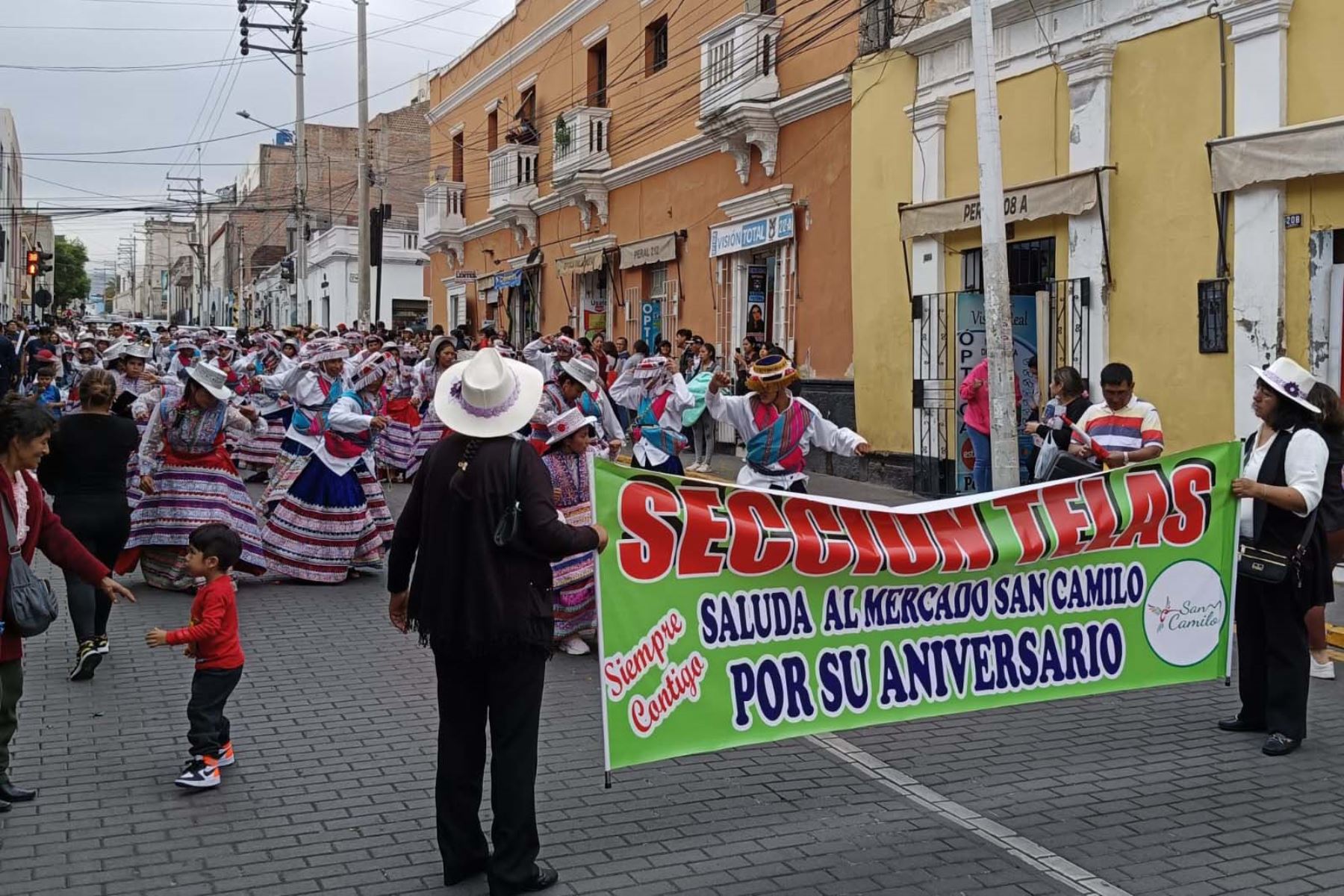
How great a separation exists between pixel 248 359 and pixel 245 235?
6617 centimetres

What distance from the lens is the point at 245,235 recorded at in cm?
8162

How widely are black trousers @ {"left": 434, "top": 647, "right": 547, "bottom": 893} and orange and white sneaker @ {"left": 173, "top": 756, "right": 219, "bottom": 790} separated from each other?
147cm

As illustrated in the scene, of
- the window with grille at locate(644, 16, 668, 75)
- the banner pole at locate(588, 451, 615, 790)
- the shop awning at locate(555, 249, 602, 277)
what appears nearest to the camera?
the banner pole at locate(588, 451, 615, 790)

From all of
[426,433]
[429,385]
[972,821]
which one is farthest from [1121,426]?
[429,385]

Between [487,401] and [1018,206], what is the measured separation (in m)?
10.4

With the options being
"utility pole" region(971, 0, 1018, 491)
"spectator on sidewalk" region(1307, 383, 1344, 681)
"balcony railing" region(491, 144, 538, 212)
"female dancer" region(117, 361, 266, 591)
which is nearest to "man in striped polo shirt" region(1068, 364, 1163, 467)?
"spectator on sidewalk" region(1307, 383, 1344, 681)

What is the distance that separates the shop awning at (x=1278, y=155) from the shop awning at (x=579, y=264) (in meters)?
15.6

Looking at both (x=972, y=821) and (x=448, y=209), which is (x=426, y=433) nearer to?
(x=972, y=821)

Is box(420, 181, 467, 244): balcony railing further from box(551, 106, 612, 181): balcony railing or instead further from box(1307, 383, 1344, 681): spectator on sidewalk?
box(1307, 383, 1344, 681): spectator on sidewalk

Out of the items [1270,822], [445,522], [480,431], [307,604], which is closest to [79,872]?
[445,522]

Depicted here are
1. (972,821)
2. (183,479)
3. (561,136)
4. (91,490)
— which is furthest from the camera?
(561,136)

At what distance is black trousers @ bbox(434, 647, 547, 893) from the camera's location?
455cm

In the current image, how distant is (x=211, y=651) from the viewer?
581 cm

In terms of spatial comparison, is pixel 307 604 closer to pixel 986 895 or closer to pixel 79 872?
pixel 79 872
